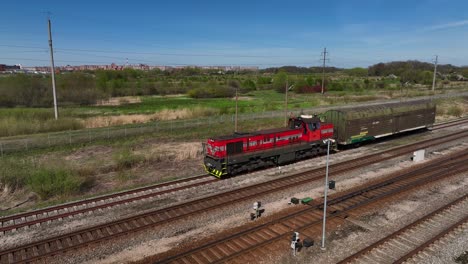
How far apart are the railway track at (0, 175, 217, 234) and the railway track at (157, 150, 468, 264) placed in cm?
669

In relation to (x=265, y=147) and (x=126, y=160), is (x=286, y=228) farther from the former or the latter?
(x=126, y=160)

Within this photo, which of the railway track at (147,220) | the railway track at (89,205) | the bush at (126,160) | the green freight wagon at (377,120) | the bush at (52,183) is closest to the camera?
the railway track at (147,220)

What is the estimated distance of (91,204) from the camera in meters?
17.7

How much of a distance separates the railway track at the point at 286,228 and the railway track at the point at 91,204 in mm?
6686

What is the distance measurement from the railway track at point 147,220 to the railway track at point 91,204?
239cm

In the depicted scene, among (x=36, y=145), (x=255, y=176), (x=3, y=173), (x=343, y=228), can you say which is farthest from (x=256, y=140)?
(x=36, y=145)

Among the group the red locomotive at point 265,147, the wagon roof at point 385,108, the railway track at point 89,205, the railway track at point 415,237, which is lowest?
the railway track at point 89,205

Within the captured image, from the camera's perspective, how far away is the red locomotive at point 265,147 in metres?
21.3

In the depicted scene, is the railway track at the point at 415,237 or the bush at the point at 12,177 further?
the bush at the point at 12,177

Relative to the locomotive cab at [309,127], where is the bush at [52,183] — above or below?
below

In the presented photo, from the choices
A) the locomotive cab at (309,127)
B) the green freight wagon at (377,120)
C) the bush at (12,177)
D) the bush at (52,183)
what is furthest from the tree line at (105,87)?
the bush at (12,177)

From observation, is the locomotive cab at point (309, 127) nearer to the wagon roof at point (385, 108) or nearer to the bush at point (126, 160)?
the wagon roof at point (385, 108)

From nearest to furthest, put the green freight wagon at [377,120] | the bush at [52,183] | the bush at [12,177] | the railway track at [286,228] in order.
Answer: the railway track at [286,228], the bush at [52,183], the bush at [12,177], the green freight wagon at [377,120]

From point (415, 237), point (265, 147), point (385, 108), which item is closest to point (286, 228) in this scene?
point (415, 237)
